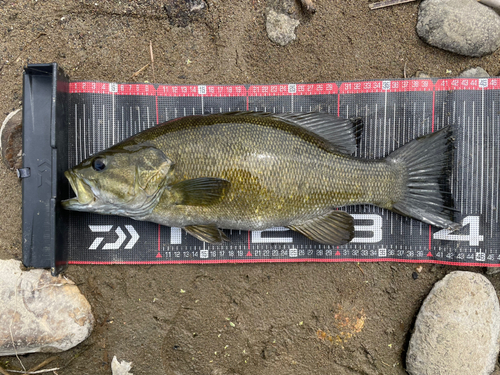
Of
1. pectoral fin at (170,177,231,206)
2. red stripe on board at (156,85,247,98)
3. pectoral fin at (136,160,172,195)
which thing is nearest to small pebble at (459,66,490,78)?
red stripe on board at (156,85,247,98)

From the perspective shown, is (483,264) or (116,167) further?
(483,264)

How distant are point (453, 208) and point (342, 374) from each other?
192 centimetres

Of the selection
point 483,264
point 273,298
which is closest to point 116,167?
point 273,298

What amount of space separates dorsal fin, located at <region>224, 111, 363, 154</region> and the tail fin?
15.3 inches

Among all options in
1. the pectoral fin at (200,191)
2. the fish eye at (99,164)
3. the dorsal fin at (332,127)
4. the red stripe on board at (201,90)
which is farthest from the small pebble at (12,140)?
the dorsal fin at (332,127)

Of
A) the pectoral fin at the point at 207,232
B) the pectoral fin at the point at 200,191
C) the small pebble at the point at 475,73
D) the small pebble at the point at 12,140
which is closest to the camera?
the pectoral fin at the point at 200,191

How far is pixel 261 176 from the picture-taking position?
2746 mm

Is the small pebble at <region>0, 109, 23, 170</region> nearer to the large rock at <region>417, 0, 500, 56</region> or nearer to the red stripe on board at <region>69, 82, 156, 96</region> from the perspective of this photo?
the red stripe on board at <region>69, 82, 156, 96</region>

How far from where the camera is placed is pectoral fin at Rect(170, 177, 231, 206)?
8.65 ft

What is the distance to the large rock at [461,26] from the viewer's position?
3.15 meters

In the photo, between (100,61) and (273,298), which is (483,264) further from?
(100,61)

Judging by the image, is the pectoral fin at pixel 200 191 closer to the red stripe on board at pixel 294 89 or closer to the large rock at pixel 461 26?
the red stripe on board at pixel 294 89

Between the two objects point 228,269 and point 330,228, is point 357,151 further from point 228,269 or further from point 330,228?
point 228,269

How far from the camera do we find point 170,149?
2723 millimetres
